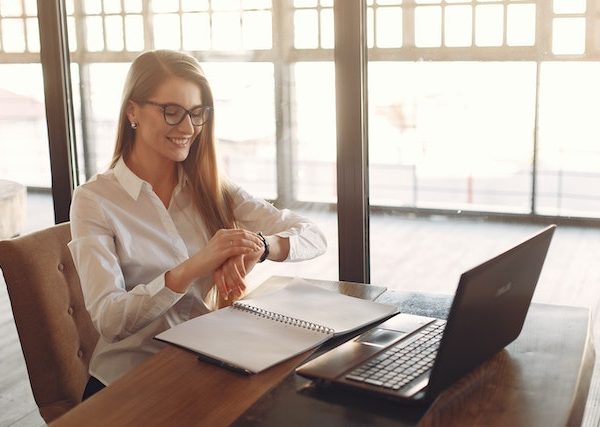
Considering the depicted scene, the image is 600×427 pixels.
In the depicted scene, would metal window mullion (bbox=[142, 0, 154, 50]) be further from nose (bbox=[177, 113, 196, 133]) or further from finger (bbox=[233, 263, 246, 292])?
finger (bbox=[233, 263, 246, 292])

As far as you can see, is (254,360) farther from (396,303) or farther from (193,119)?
(193,119)

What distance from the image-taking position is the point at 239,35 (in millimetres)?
2602

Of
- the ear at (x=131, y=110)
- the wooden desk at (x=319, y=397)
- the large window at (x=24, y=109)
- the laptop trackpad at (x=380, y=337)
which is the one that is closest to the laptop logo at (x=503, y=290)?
the wooden desk at (x=319, y=397)

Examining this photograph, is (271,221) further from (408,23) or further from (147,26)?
(147,26)

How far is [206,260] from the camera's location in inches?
65.9

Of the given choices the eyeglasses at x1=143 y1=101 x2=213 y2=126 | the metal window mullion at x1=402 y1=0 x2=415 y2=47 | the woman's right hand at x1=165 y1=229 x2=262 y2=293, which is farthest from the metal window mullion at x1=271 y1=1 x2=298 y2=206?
the woman's right hand at x1=165 y1=229 x2=262 y2=293

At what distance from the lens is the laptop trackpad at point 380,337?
1.47 meters

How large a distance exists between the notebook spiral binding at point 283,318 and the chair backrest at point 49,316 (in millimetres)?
438

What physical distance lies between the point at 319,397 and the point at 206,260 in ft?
1.65

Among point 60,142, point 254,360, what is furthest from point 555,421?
point 60,142

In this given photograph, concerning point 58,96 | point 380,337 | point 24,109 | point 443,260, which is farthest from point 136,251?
point 24,109

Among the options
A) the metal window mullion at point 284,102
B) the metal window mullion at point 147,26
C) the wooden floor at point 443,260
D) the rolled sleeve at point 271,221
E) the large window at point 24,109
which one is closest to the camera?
the rolled sleeve at point 271,221

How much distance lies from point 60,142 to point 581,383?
2.11 meters

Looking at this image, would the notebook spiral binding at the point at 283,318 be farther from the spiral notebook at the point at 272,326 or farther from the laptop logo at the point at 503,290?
the laptop logo at the point at 503,290
